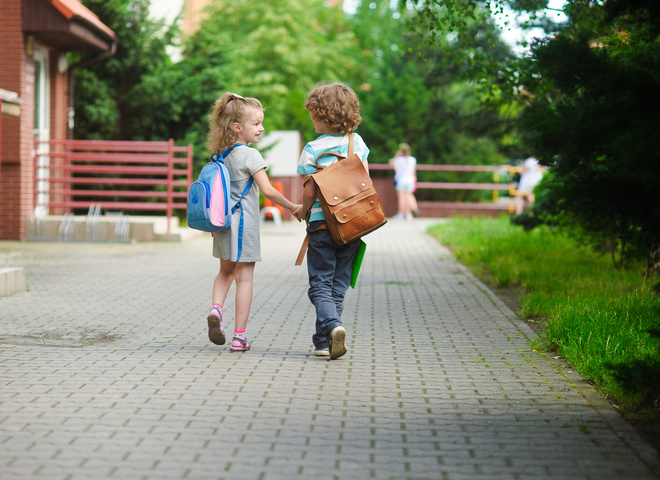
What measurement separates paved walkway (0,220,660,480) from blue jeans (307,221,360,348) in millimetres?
290

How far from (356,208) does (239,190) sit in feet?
2.86

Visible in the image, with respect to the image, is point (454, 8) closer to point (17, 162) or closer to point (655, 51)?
point (655, 51)

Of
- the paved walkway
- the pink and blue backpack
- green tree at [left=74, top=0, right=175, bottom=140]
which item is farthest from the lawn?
green tree at [left=74, top=0, right=175, bottom=140]

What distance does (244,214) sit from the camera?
5.88 meters

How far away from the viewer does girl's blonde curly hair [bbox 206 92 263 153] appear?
589cm

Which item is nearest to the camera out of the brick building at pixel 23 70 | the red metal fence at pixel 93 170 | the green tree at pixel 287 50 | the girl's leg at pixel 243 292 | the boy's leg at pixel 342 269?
the boy's leg at pixel 342 269

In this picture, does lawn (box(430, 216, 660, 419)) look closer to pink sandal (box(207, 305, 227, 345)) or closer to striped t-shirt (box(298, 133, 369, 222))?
striped t-shirt (box(298, 133, 369, 222))

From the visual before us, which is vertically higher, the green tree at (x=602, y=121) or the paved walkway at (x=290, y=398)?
the green tree at (x=602, y=121)

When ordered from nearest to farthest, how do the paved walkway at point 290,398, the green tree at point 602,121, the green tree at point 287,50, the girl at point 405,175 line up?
the paved walkway at point 290,398
the green tree at point 602,121
the girl at point 405,175
the green tree at point 287,50

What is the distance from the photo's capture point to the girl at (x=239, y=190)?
5.85 m

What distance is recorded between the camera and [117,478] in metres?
3.35

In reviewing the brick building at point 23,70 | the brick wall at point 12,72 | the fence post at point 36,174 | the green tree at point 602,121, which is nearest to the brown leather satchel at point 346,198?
the green tree at point 602,121

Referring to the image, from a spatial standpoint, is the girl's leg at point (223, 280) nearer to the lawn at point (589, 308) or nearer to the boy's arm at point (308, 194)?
the boy's arm at point (308, 194)

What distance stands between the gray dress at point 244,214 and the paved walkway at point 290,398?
0.71m
